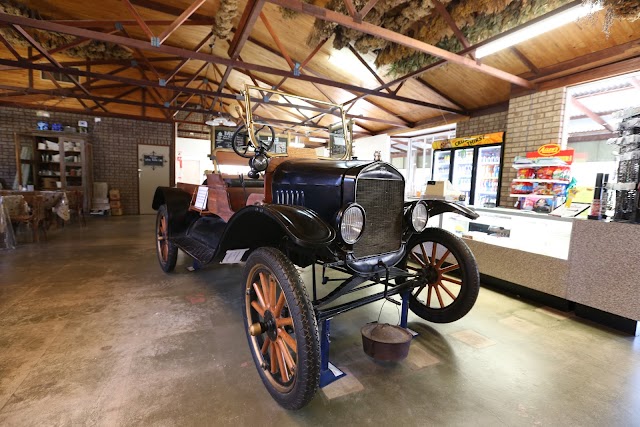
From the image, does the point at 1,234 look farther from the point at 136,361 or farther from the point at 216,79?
the point at 216,79

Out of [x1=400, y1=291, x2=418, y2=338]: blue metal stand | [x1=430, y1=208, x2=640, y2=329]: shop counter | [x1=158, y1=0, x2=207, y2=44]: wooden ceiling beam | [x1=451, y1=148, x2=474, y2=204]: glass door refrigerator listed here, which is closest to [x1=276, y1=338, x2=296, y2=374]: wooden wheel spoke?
[x1=400, y1=291, x2=418, y2=338]: blue metal stand

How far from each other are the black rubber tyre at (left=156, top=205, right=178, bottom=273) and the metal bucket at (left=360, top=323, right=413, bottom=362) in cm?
259

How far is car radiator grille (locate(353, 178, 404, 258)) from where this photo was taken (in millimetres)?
1808

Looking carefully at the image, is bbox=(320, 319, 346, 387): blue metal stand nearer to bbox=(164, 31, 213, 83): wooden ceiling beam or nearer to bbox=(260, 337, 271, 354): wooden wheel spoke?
bbox=(260, 337, 271, 354): wooden wheel spoke

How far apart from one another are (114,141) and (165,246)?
7.89m

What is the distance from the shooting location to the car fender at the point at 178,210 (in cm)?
344

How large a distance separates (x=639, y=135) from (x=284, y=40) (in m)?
6.28

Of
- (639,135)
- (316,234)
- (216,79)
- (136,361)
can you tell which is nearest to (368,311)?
(316,234)

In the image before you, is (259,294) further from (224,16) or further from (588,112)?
(588,112)

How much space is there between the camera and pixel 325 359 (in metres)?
1.68

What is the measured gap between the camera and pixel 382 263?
6.10ft

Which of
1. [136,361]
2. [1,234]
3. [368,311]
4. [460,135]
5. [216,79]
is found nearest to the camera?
[136,361]

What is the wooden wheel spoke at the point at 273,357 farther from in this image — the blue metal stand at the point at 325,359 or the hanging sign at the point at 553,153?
the hanging sign at the point at 553,153

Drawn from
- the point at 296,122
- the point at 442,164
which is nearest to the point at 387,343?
the point at 442,164
